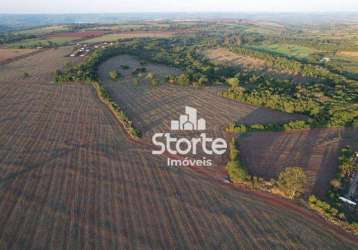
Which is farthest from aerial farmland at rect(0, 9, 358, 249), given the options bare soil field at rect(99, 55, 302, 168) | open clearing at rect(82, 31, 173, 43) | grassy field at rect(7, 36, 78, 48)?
open clearing at rect(82, 31, 173, 43)

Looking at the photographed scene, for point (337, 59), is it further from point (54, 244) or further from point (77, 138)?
point (54, 244)

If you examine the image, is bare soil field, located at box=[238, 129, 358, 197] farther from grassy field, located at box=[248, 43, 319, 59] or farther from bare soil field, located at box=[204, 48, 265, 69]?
grassy field, located at box=[248, 43, 319, 59]

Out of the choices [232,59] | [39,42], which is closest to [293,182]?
[232,59]

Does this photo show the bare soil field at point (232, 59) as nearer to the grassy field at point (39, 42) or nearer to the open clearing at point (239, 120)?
the open clearing at point (239, 120)

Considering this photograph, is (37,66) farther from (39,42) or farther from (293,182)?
(293,182)

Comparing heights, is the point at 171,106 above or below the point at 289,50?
above

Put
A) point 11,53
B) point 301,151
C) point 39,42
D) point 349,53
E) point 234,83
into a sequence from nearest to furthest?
1. point 301,151
2. point 234,83
3. point 11,53
4. point 349,53
5. point 39,42

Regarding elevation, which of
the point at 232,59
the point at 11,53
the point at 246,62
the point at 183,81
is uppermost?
the point at 11,53
